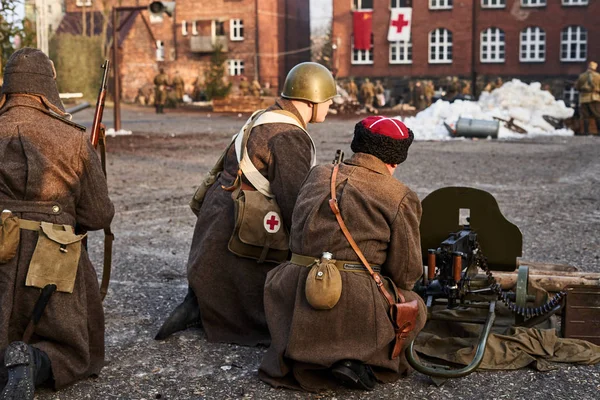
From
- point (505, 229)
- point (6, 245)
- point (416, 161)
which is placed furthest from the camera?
point (416, 161)

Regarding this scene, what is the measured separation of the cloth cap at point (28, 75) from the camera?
15.9 feet

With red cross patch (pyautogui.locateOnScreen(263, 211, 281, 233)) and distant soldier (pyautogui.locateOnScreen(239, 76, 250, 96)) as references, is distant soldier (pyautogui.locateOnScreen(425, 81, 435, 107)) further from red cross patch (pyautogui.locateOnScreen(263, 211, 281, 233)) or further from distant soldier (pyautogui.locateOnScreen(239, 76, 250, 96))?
red cross patch (pyautogui.locateOnScreen(263, 211, 281, 233))

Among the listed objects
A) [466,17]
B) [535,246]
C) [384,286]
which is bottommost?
[535,246]

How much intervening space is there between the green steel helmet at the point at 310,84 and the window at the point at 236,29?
4818cm

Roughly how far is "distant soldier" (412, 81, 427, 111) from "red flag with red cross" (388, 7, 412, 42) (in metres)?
4.16

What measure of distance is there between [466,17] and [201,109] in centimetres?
1513

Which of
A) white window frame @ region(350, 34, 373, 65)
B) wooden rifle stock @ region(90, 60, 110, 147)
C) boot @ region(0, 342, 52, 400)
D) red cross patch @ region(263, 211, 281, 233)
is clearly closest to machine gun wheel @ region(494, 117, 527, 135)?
red cross patch @ region(263, 211, 281, 233)

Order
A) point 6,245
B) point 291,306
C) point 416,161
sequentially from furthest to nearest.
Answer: point 416,161 → point 291,306 → point 6,245

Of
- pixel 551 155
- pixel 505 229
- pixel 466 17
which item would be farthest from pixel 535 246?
pixel 466 17

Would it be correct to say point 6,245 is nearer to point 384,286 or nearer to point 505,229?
point 384,286

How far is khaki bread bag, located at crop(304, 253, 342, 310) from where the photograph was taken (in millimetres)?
4578

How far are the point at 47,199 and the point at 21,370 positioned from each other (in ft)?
3.09

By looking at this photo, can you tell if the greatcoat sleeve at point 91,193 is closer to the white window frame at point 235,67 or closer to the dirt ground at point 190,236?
the dirt ground at point 190,236

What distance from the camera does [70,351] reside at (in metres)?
4.84
